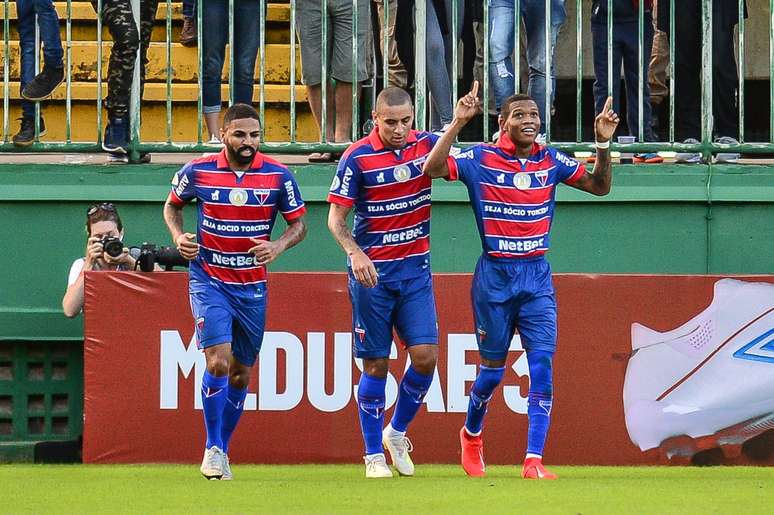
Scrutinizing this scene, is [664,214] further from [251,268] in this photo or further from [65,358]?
[65,358]

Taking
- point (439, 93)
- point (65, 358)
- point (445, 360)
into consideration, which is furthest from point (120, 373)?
point (439, 93)

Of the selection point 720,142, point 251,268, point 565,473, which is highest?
point 720,142

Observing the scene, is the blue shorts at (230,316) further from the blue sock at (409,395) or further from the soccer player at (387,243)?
the blue sock at (409,395)

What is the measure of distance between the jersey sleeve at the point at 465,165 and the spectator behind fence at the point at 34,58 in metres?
3.27

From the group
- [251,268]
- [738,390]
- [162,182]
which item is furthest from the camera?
[162,182]

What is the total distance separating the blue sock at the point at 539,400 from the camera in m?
8.51

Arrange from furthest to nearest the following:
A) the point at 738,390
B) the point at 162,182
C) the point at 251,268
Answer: the point at 162,182, the point at 738,390, the point at 251,268

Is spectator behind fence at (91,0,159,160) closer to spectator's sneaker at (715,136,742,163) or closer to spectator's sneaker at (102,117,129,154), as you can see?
spectator's sneaker at (102,117,129,154)

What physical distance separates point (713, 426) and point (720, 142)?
2.07m

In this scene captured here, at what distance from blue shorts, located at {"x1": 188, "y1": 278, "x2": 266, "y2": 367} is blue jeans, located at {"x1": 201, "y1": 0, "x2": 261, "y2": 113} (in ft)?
8.25

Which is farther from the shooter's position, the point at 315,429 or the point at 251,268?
the point at 315,429

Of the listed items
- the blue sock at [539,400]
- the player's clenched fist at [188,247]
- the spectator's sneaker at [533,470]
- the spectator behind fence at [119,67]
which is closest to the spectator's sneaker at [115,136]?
the spectator behind fence at [119,67]

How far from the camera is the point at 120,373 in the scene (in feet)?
33.0

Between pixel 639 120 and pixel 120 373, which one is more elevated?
pixel 639 120
